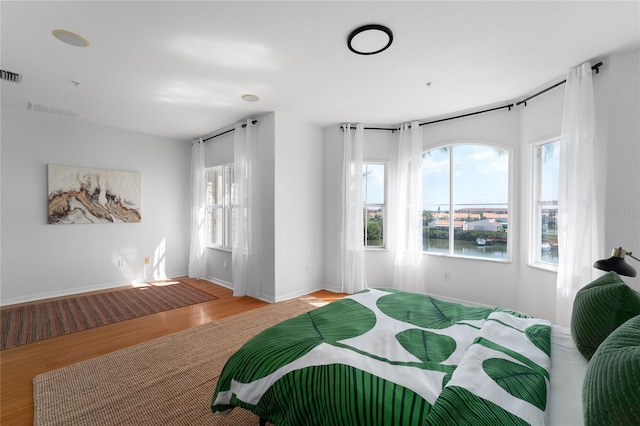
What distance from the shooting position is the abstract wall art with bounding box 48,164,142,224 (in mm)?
4414

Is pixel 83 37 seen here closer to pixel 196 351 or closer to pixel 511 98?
pixel 196 351

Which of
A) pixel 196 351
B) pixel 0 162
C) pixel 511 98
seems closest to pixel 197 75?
pixel 196 351

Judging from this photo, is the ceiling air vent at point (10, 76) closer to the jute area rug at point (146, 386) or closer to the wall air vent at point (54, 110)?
the wall air vent at point (54, 110)

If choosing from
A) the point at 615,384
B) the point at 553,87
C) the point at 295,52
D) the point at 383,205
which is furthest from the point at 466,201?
the point at 615,384

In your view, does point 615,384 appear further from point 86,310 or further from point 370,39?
point 86,310

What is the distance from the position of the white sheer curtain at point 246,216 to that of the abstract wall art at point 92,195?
2093 mm

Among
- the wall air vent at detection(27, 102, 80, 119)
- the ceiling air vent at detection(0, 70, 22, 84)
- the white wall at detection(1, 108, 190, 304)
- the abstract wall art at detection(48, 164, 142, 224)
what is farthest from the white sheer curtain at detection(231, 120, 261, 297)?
the ceiling air vent at detection(0, 70, 22, 84)

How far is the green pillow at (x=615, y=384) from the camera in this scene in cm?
74

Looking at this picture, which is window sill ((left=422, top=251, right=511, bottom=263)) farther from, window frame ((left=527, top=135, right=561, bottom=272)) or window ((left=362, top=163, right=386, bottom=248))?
window ((left=362, top=163, right=386, bottom=248))

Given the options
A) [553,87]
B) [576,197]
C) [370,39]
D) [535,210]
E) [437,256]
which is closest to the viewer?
[370,39]

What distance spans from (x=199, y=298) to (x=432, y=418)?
160 inches

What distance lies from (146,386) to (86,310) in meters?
2.41

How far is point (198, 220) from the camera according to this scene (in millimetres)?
5523

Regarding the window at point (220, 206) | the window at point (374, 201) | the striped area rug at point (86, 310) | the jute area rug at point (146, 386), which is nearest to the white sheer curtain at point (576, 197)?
the window at point (374, 201)
